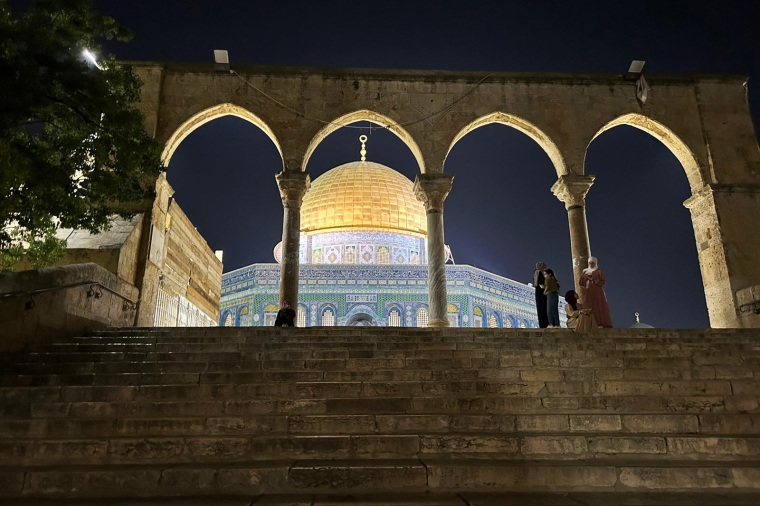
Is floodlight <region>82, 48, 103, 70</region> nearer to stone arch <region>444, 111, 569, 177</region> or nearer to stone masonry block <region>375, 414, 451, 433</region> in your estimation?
stone masonry block <region>375, 414, 451, 433</region>

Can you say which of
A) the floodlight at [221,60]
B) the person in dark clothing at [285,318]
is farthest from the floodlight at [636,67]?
the person in dark clothing at [285,318]

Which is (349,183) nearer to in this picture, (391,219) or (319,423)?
(391,219)

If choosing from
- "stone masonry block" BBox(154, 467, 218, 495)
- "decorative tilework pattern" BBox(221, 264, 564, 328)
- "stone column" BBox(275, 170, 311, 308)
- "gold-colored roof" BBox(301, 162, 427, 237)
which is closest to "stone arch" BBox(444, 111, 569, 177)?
"stone column" BBox(275, 170, 311, 308)

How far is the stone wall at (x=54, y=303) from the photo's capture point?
21.8 ft

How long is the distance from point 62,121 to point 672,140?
13.5 m

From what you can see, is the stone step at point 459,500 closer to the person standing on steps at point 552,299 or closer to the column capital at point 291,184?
the person standing on steps at point 552,299

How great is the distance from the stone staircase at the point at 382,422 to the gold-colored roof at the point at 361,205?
79.5 ft

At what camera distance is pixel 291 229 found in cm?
1182

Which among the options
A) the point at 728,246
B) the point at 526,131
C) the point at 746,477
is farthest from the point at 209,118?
the point at 728,246

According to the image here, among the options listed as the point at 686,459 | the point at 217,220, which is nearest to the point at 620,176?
the point at 217,220

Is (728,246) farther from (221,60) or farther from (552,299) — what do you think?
(221,60)

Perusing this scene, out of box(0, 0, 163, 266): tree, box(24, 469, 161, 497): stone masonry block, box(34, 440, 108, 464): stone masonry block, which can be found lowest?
box(24, 469, 161, 497): stone masonry block

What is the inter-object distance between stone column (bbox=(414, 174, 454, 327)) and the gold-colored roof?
61.1 ft

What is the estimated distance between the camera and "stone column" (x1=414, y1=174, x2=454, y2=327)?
37.7ft
